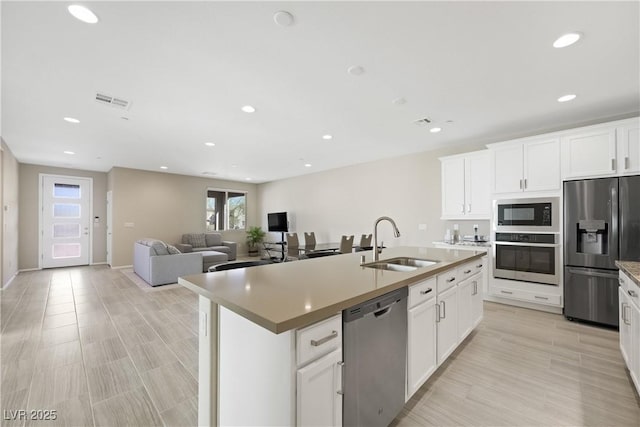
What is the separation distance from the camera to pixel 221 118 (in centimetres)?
368

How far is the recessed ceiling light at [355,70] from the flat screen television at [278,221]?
246 inches

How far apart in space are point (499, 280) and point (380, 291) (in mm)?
3470

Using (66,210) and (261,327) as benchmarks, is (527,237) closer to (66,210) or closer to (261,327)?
(261,327)

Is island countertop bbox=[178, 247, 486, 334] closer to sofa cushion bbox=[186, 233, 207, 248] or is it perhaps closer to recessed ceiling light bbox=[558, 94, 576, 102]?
recessed ceiling light bbox=[558, 94, 576, 102]

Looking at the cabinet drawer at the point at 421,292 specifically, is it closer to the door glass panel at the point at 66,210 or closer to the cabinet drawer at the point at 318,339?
the cabinet drawer at the point at 318,339

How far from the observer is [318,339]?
1.13 metres

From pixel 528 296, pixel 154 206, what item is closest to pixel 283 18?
pixel 528 296

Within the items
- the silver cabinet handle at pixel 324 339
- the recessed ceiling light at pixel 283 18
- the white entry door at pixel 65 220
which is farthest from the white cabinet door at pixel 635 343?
the white entry door at pixel 65 220

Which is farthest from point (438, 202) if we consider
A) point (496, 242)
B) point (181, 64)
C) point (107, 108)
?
point (107, 108)

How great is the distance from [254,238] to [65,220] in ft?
16.7

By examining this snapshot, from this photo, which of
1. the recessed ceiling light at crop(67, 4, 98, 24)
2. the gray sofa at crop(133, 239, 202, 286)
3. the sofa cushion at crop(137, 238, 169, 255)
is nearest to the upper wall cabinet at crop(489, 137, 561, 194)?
the recessed ceiling light at crop(67, 4, 98, 24)

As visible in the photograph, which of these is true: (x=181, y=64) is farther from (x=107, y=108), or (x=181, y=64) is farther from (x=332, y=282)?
(x=332, y=282)

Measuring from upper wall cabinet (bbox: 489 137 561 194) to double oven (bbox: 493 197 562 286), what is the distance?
0.20m

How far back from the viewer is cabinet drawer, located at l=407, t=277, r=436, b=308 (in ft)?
5.69
